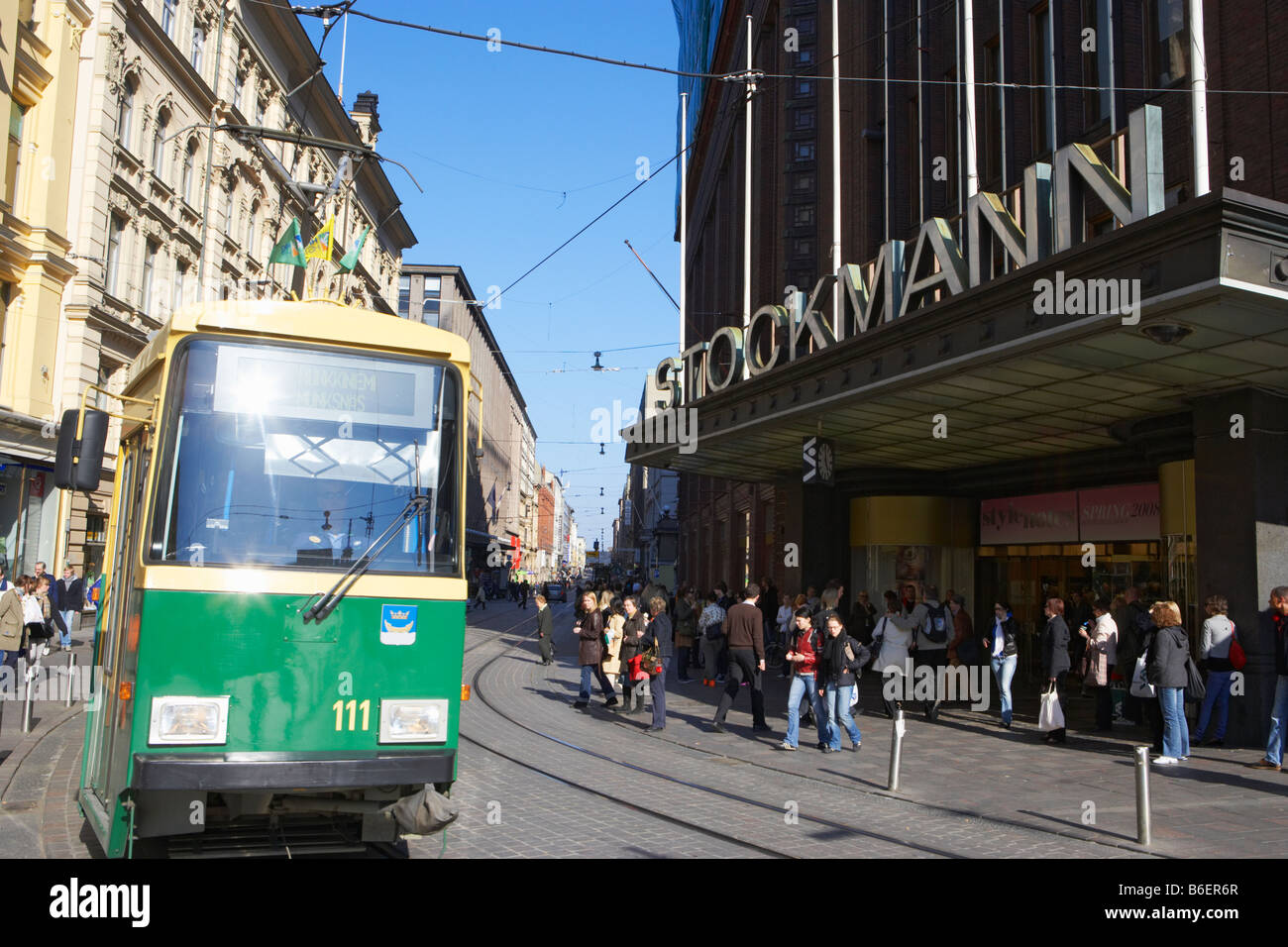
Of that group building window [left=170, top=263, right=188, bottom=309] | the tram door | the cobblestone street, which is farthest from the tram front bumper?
building window [left=170, top=263, right=188, bottom=309]

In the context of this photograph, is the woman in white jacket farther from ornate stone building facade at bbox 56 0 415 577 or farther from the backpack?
ornate stone building facade at bbox 56 0 415 577

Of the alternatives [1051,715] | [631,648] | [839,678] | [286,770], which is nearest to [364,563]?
[286,770]

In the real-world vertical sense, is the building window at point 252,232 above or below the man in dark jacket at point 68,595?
above

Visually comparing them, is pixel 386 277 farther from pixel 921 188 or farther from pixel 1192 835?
pixel 1192 835

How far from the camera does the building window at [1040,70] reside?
16312 mm

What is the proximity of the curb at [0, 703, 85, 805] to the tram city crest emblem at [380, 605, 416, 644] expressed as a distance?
4.35 m

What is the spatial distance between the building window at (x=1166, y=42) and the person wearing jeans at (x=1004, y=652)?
7179 mm

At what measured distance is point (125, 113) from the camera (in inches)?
1094

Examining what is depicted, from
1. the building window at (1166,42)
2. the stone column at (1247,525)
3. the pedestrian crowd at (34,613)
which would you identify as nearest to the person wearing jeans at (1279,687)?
the stone column at (1247,525)

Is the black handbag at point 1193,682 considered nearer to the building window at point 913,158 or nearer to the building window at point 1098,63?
the building window at point 1098,63

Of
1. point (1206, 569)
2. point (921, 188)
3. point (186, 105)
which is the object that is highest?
point (186, 105)
